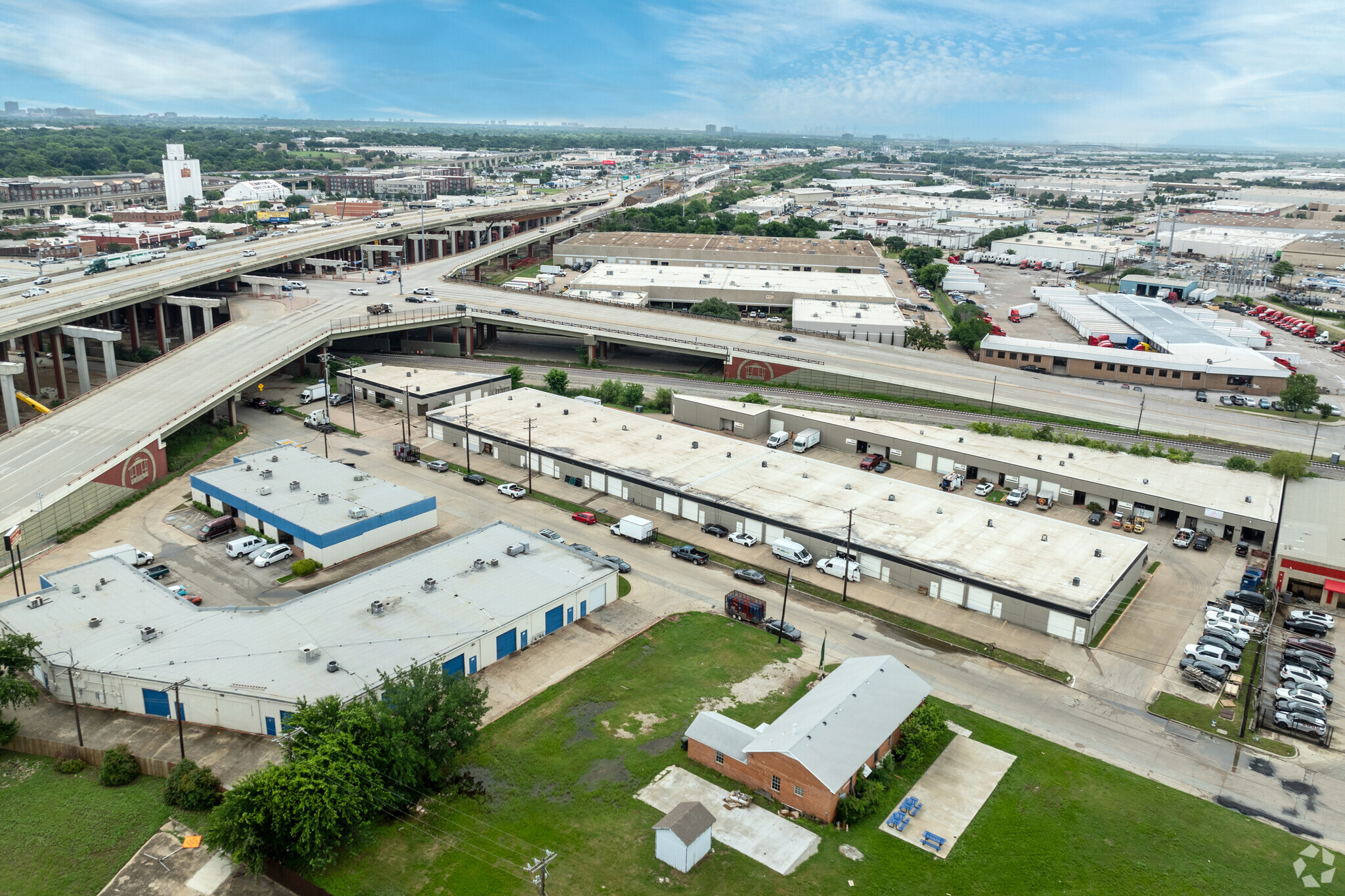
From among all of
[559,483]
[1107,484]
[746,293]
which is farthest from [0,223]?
[1107,484]

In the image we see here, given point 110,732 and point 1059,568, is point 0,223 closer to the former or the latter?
point 110,732

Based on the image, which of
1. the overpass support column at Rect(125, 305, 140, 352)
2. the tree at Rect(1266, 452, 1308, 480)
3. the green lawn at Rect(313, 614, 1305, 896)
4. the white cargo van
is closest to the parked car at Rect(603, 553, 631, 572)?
the white cargo van

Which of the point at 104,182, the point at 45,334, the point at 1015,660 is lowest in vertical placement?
the point at 1015,660

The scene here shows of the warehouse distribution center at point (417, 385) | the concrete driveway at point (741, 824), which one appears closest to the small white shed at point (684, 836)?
the concrete driveway at point (741, 824)

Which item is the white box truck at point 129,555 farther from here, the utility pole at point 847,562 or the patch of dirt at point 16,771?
the utility pole at point 847,562

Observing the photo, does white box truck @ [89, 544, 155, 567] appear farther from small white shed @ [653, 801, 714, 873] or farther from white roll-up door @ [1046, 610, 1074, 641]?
white roll-up door @ [1046, 610, 1074, 641]

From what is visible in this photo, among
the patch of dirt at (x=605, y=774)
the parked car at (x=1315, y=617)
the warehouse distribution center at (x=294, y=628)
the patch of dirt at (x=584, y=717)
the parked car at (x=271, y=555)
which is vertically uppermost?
the warehouse distribution center at (x=294, y=628)

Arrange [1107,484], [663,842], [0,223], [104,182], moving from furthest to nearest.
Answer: [104,182]
[0,223]
[1107,484]
[663,842]
